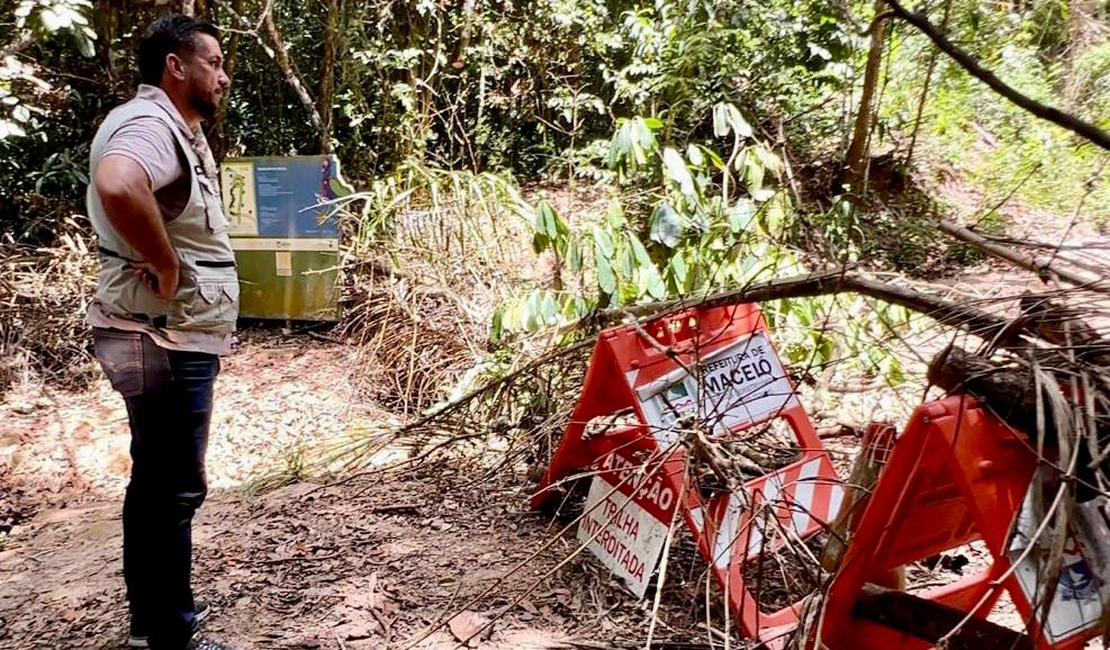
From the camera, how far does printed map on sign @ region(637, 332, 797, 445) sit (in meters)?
2.77

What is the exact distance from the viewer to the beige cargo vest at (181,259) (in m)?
2.18

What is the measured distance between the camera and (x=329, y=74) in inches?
300

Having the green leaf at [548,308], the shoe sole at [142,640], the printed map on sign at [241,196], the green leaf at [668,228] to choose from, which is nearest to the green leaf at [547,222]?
the green leaf at [548,308]

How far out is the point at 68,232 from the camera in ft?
21.1

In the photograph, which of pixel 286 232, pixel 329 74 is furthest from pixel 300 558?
pixel 329 74

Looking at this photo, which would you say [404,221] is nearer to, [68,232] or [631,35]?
[68,232]

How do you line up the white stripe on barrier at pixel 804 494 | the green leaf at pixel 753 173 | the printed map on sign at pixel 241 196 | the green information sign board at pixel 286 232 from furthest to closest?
1. the printed map on sign at pixel 241 196
2. the green information sign board at pixel 286 232
3. the green leaf at pixel 753 173
4. the white stripe on barrier at pixel 804 494

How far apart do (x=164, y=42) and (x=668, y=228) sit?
99.2 inches

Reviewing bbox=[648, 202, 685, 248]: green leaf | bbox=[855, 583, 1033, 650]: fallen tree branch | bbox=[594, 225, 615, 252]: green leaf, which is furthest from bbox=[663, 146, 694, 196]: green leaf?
bbox=[855, 583, 1033, 650]: fallen tree branch

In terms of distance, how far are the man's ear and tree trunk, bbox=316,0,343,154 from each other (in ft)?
17.8

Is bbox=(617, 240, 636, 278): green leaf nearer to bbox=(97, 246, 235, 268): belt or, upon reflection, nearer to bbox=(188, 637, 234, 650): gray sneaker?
bbox=(97, 246, 235, 268): belt

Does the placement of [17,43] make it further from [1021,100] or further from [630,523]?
[1021,100]

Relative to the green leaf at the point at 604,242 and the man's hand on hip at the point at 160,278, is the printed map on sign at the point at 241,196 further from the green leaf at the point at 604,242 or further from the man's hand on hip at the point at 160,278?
the man's hand on hip at the point at 160,278

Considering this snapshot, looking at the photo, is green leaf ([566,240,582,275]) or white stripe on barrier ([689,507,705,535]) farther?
green leaf ([566,240,582,275])
